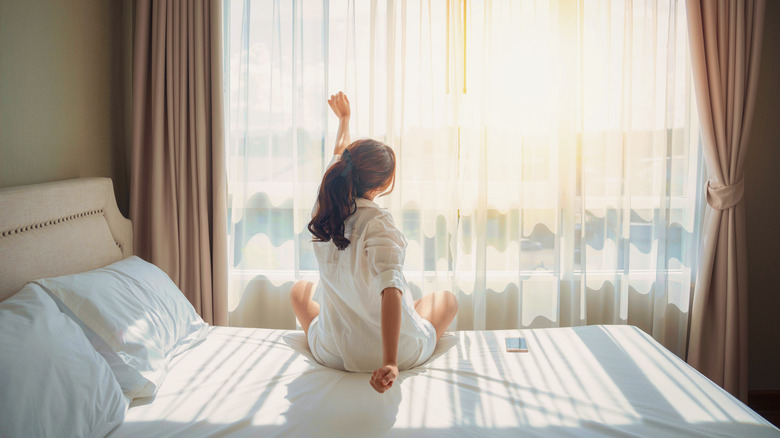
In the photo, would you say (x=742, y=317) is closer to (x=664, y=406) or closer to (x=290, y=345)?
(x=664, y=406)

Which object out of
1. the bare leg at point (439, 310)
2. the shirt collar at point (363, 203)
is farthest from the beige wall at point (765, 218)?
the shirt collar at point (363, 203)

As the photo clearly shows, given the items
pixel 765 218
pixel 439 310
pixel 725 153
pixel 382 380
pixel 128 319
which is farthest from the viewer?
pixel 765 218

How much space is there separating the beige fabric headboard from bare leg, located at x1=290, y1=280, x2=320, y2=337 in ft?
→ 2.51

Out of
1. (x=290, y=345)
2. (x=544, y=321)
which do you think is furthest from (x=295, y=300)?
(x=544, y=321)

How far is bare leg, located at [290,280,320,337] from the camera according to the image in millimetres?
2266

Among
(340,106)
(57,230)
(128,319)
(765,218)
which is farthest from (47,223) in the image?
(765,218)

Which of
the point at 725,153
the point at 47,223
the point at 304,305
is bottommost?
the point at 304,305

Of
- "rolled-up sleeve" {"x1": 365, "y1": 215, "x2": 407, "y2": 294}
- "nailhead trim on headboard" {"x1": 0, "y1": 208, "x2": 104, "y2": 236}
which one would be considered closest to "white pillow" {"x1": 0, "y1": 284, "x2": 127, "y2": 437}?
"nailhead trim on headboard" {"x1": 0, "y1": 208, "x2": 104, "y2": 236}

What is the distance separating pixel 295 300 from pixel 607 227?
61.9 inches

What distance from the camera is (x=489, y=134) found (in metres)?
2.73

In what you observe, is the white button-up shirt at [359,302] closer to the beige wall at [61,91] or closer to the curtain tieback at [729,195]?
the beige wall at [61,91]

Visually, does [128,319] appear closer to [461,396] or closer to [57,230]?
[57,230]

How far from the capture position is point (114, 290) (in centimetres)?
180

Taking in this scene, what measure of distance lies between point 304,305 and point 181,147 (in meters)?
1.02
